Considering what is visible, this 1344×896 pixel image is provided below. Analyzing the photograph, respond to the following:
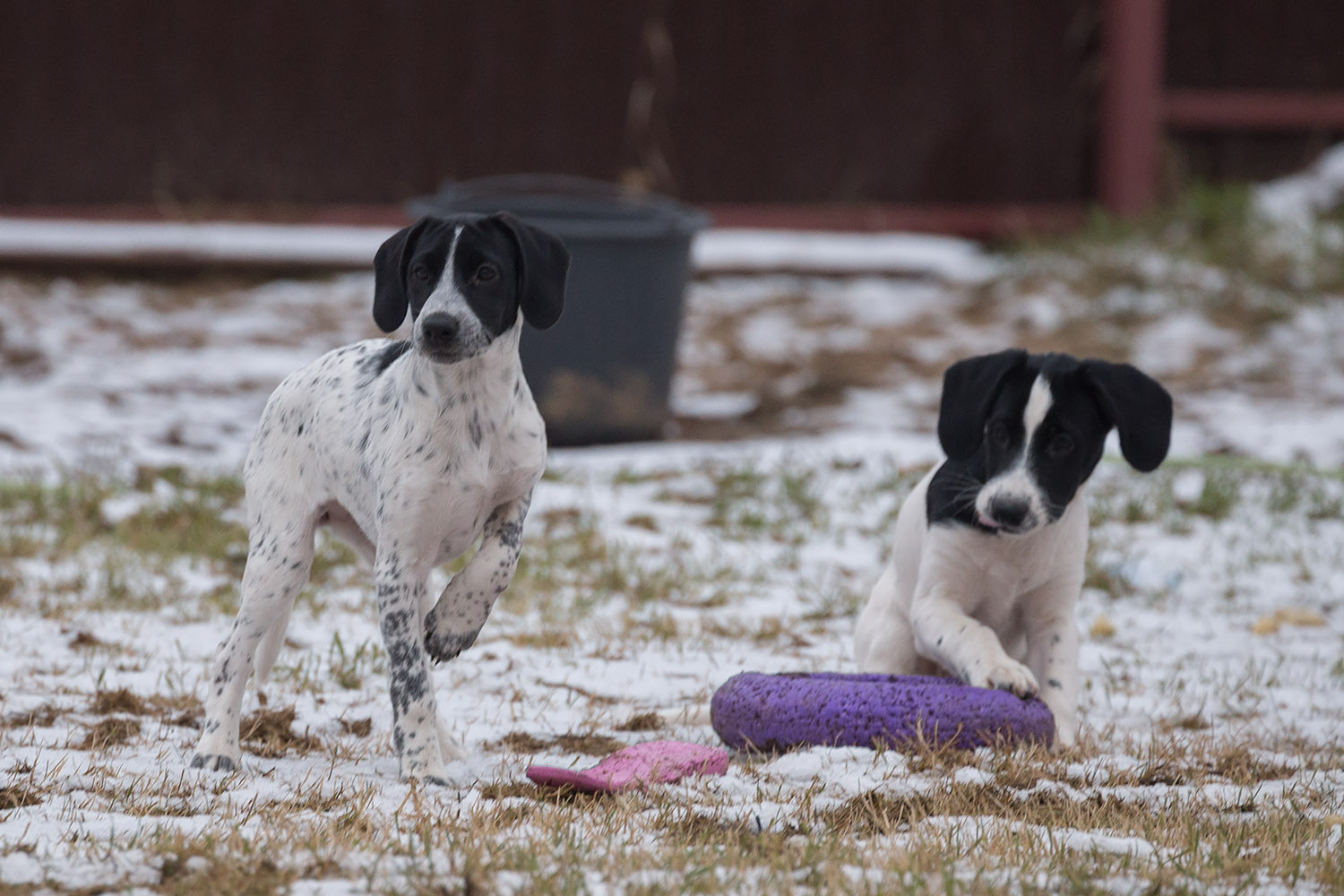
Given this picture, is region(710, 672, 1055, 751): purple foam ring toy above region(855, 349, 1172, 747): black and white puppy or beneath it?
beneath

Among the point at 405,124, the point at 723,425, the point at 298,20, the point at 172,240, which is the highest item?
the point at 298,20

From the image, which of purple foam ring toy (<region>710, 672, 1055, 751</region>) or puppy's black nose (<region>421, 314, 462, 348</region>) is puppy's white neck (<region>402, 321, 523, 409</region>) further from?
purple foam ring toy (<region>710, 672, 1055, 751</region>)

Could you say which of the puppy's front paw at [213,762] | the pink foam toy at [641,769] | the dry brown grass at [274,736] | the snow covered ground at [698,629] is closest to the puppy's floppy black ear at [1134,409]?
the snow covered ground at [698,629]

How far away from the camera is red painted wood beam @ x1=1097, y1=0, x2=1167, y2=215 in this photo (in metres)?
10.6

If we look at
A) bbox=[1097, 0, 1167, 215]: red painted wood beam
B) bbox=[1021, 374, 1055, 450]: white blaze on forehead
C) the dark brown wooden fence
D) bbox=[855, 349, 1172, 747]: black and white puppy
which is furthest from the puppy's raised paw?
bbox=[1097, 0, 1167, 215]: red painted wood beam

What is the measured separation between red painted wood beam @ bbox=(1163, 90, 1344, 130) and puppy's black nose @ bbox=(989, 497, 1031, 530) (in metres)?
8.20

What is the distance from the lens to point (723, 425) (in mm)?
8367

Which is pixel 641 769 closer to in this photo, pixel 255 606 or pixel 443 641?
pixel 443 641

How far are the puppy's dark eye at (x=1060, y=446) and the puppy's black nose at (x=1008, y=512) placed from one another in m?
0.17

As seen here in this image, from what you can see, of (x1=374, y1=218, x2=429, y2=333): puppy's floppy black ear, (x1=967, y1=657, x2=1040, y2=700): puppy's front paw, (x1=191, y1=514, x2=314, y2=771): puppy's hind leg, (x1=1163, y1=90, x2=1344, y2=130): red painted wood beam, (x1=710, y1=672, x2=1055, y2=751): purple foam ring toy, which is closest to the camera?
(x1=374, y1=218, x2=429, y2=333): puppy's floppy black ear

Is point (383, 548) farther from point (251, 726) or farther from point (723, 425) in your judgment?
point (723, 425)

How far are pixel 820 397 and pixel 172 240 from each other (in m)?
4.74

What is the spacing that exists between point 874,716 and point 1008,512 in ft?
1.82

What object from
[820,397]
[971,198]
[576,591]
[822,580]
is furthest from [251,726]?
[971,198]
